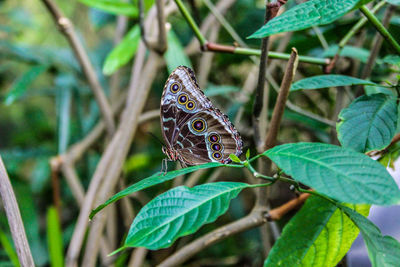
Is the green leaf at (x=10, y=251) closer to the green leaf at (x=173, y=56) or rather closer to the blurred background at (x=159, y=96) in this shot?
the blurred background at (x=159, y=96)

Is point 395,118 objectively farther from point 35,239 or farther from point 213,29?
point 35,239

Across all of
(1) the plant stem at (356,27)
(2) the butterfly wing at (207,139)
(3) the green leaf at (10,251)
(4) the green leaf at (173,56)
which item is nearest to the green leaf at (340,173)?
(2) the butterfly wing at (207,139)

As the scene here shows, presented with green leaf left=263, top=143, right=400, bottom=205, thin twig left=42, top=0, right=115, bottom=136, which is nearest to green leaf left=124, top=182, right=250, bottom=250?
green leaf left=263, top=143, right=400, bottom=205

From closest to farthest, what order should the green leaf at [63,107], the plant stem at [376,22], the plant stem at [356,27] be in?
the plant stem at [376,22], the plant stem at [356,27], the green leaf at [63,107]

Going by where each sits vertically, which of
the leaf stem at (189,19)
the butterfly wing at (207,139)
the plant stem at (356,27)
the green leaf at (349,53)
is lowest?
the butterfly wing at (207,139)

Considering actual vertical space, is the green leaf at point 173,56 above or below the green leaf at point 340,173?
above
